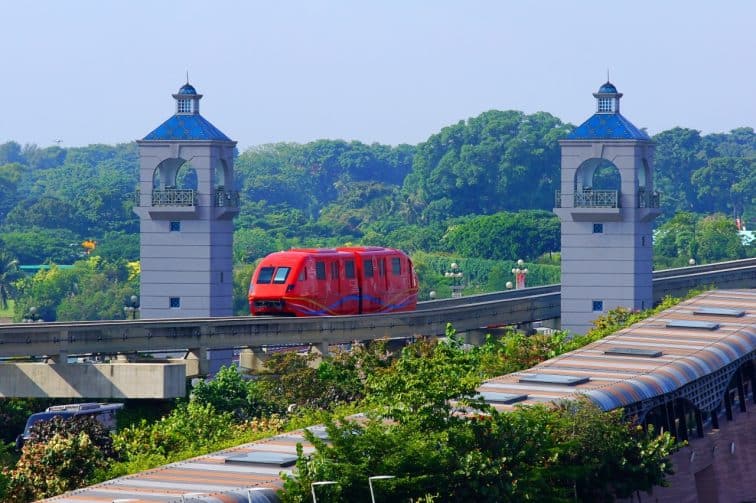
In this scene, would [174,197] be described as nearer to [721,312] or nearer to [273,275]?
[273,275]

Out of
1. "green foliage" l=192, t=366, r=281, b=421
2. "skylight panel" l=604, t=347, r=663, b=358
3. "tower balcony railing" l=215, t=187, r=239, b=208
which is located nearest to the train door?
"green foliage" l=192, t=366, r=281, b=421

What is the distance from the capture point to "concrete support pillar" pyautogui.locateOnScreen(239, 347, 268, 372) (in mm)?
84938

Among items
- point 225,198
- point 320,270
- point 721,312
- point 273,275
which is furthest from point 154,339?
point 225,198

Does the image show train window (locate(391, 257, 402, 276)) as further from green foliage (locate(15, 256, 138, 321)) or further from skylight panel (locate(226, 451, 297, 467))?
green foliage (locate(15, 256, 138, 321))

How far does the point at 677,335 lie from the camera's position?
252 feet

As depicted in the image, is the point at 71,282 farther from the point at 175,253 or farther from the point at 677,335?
the point at 677,335

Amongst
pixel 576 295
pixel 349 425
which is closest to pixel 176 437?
pixel 349 425

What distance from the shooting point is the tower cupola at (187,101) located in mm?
109250

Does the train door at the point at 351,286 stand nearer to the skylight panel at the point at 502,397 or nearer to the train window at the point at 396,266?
the train window at the point at 396,266

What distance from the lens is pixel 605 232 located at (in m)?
110

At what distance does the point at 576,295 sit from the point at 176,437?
161 feet

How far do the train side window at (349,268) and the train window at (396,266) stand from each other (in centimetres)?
372

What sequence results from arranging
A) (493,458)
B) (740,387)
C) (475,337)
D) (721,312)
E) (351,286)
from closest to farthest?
1. (493,458)
2. (740,387)
3. (721,312)
4. (351,286)
5. (475,337)

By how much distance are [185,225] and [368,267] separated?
17913 millimetres
